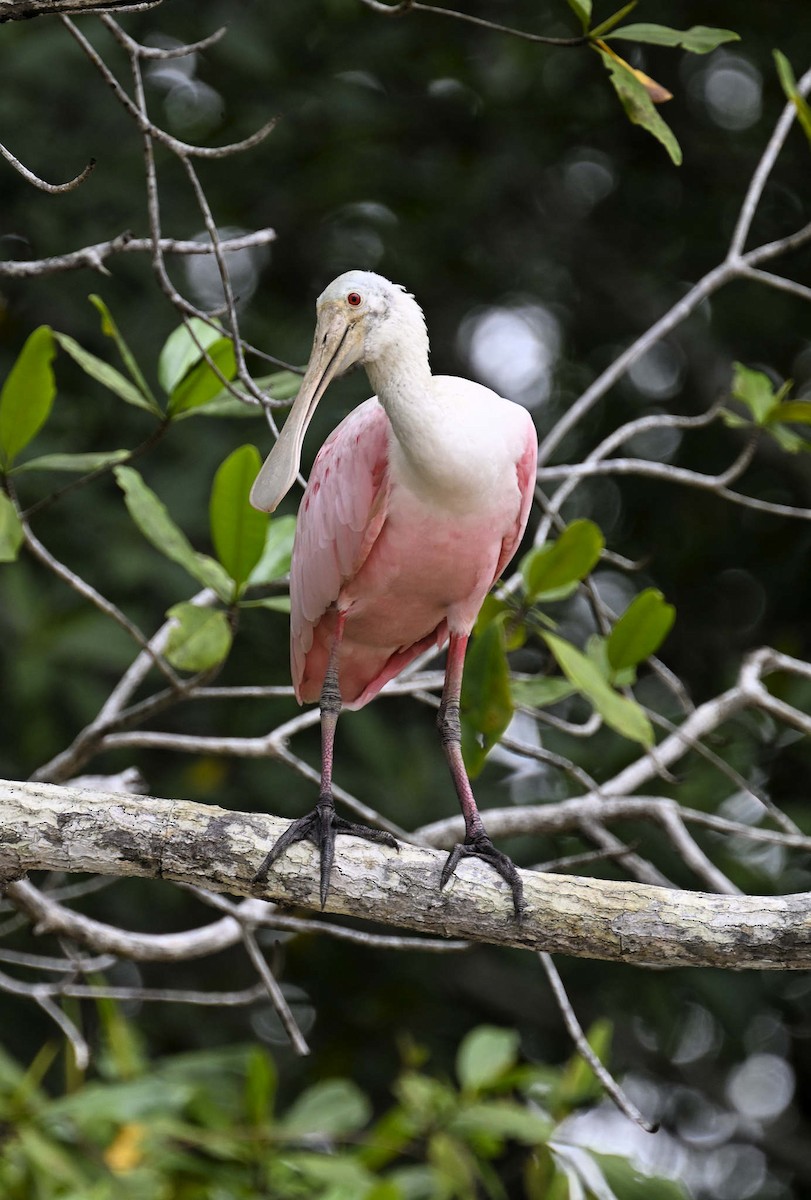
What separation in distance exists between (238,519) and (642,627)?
0.91 m

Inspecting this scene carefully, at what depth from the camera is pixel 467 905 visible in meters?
2.52

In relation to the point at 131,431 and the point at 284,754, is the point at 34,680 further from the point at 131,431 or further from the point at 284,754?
the point at 284,754

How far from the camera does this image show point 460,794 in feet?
10.2

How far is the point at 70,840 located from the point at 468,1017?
4.46m

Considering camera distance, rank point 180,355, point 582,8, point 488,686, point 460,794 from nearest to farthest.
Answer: point 582,8
point 488,686
point 460,794
point 180,355

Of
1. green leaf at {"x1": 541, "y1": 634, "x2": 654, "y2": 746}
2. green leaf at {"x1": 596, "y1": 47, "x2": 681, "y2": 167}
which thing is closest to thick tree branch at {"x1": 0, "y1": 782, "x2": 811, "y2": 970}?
green leaf at {"x1": 541, "y1": 634, "x2": 654, "y2": 746}

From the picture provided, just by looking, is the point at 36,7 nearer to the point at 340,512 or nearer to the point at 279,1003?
the point at 340,512

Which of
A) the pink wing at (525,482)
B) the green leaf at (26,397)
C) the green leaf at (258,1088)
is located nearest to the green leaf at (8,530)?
the green leaf at (26,397)

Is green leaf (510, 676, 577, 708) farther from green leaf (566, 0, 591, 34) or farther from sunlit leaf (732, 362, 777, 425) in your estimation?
green leaf (566, 0, 591, 34)

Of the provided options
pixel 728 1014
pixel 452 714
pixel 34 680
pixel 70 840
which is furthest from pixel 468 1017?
pixel 70 840

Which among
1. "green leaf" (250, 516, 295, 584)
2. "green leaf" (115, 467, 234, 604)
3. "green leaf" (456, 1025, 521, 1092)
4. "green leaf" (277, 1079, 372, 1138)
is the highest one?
"green leaf" (115, 467, 234, 604)

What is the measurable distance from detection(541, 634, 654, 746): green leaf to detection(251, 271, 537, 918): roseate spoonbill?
27cm

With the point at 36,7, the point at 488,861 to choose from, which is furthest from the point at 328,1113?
the point at 36,7

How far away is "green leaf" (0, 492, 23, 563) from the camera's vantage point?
2725 mm
